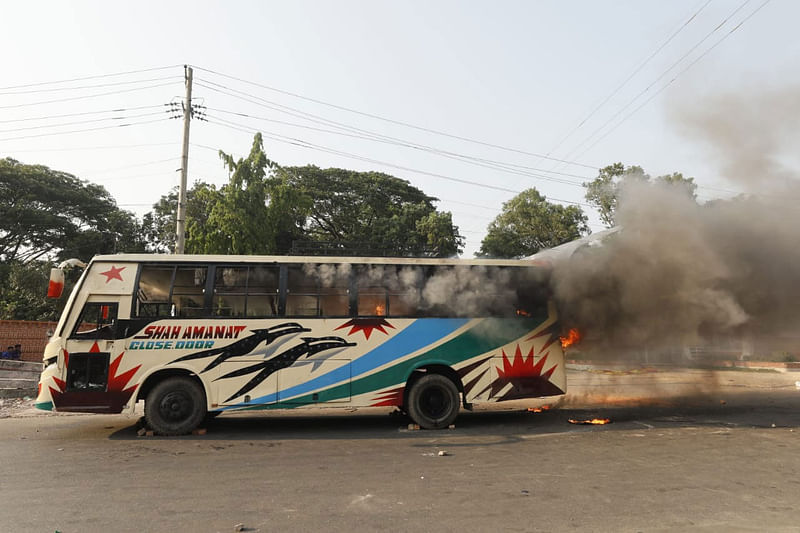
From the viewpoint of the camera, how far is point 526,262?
33.0 feet

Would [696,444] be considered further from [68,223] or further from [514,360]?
[68,223]

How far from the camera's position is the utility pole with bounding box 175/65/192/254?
15.9 m

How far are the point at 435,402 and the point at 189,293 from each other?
5.10 meters

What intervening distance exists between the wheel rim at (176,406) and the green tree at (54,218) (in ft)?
98.5

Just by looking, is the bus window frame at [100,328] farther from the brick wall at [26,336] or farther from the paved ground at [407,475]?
the brick wall at [26,336]

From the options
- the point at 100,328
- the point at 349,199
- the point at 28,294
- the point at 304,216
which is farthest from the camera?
the point at 349,199

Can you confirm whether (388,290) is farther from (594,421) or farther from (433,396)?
(594,421)

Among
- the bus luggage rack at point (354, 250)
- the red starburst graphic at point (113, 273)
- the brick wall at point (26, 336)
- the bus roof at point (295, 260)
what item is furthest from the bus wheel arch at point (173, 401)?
the brick wall at point (26, 336)

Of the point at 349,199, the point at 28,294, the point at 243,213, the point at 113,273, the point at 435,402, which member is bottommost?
the point at 435,402

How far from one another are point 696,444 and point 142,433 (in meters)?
9.44

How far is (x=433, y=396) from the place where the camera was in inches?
371

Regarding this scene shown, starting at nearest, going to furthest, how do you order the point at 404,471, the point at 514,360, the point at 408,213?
the point at 404,471 → the point at 514,360 → the point at 408,213

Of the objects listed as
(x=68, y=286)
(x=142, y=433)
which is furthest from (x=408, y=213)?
(x=142, y=433)

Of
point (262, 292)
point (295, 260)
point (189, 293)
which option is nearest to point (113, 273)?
point (189, 293)
